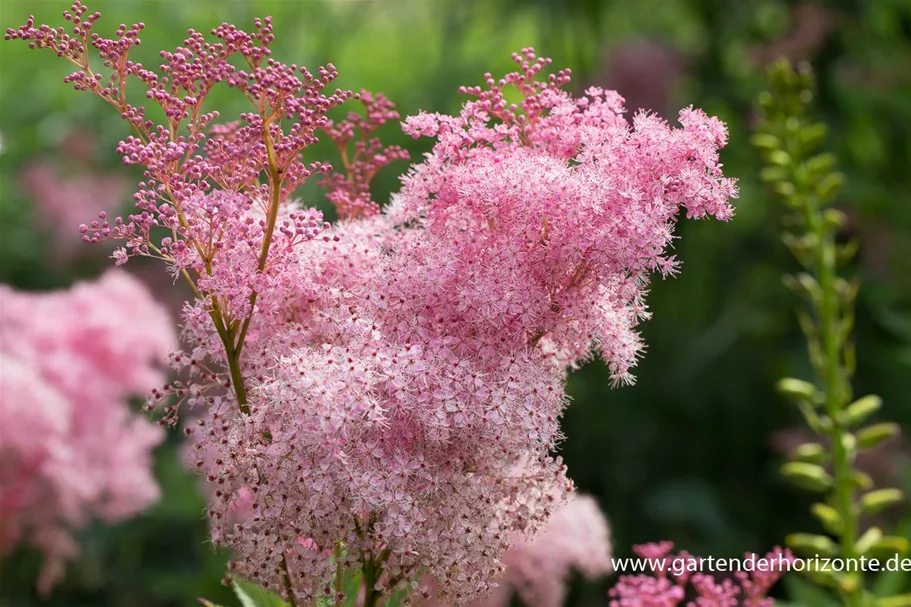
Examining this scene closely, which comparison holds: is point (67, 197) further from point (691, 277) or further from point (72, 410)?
point (691, 277)

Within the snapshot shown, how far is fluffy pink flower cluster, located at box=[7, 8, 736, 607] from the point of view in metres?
0.75

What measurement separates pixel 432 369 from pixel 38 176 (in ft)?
10.1

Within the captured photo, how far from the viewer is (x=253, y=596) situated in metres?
0.86

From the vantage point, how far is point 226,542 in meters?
0.78

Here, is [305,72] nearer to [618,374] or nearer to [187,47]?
[187,47]

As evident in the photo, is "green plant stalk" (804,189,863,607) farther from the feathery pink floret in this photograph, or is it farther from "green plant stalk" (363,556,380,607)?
the feathery pink floret

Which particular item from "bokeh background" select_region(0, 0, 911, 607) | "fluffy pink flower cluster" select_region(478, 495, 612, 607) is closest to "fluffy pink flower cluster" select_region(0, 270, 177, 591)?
"bokeh background" select_region(0, 0, 911, 607)

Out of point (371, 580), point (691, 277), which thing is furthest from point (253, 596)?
point (691, 277)

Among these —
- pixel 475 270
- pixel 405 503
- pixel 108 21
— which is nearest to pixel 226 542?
pixel 405 503

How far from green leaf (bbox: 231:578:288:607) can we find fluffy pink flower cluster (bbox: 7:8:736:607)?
0.05 metres

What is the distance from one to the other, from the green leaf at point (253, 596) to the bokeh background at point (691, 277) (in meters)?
1.40

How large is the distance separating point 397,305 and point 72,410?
153 cm

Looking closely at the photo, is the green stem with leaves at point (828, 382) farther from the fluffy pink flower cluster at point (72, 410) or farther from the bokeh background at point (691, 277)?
the bokeh background at point (691, 277)

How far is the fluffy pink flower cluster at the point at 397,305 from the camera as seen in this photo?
0.75 m
